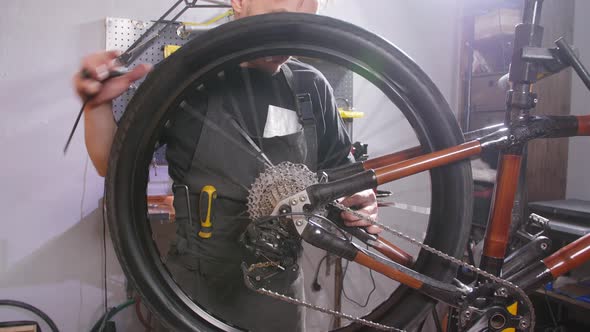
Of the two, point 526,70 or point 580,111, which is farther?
point 580,111

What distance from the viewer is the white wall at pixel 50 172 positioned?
1304 mm

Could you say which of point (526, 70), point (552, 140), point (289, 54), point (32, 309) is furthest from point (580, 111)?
point (32, 309)

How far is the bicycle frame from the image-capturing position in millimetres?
551

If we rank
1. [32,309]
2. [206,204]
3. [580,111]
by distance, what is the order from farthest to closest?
[580,111] → [32,309] → [206,204]

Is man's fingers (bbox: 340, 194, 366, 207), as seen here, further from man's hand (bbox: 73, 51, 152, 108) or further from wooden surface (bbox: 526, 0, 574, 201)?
wooden surface (bbox: 526, 0, 574, 201)

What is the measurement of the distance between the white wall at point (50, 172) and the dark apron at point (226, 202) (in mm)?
826

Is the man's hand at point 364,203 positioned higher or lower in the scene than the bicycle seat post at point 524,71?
lower

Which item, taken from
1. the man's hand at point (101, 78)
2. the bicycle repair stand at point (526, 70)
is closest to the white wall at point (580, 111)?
the bicycle repair stand at point (526, 70)

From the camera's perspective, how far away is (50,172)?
135 cm

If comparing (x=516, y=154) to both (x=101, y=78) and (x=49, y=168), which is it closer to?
(x=101, y=78)

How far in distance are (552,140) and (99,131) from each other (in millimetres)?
1665

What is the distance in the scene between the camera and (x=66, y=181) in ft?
4.47

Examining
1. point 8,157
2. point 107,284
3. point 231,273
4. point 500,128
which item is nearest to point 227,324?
point 231,273

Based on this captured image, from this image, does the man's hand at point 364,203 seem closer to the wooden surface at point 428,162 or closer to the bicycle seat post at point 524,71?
the wooden surface at point 428,162
